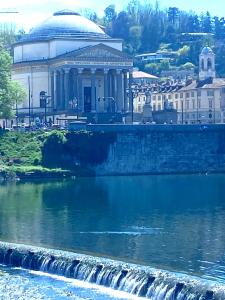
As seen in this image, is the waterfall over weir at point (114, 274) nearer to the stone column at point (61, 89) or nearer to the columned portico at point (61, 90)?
the columned portico at point (61, 90)

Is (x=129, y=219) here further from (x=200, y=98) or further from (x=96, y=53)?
(x=200, y=98)

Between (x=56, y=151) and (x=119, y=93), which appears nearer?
(x=56, y=151)

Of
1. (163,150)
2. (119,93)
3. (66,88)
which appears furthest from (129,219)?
(119,93)

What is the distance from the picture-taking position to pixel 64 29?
13538 cm

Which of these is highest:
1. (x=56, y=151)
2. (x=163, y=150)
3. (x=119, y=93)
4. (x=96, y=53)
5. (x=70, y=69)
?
(x=96, y=53)

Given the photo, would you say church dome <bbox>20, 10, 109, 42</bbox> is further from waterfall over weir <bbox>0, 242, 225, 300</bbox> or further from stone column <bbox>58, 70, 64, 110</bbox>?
waterfall over weir <bbox>0, 242, 225, 300</bbox>

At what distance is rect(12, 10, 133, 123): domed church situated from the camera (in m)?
126

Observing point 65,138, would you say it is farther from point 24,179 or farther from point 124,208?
point 124,208

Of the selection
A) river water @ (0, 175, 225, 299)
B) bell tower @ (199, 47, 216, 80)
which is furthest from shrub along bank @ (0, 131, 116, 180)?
bell tower @ (199, 47, 216, 80)

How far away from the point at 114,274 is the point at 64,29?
93999mm

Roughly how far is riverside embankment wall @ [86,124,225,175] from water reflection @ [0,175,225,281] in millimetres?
9909

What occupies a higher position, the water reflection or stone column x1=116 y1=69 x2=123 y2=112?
stone column x1=116 y1=69 x2=123 y2=112

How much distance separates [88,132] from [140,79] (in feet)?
246

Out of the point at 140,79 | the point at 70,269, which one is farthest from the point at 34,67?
the point at 70,269
